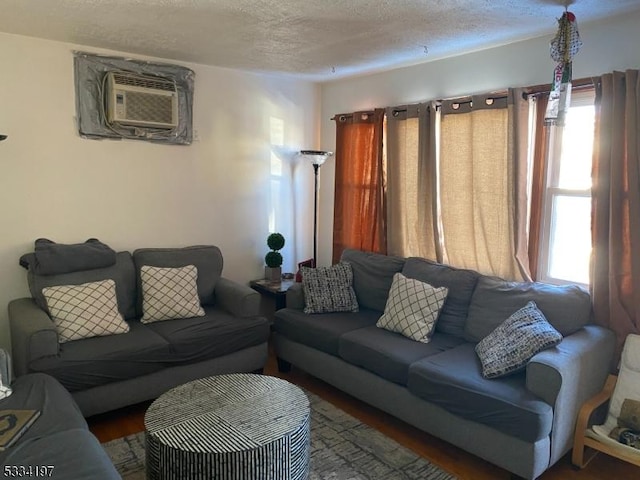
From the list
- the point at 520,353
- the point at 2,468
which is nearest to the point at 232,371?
the point at 2,468

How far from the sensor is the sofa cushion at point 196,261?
3.53m

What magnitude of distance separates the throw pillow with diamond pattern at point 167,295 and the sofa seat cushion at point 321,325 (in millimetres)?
626

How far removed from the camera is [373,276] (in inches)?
144

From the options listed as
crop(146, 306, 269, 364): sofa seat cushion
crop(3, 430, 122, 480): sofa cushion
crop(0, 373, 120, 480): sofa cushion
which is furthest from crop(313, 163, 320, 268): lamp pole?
crop(3, 430, 122, 480): sofa cushion

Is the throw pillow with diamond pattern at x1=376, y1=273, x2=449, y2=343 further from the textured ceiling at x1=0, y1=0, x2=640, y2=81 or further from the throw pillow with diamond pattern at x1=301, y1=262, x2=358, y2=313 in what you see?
the textured ceiling at x1=0, y1=0, x2=640, y2=81

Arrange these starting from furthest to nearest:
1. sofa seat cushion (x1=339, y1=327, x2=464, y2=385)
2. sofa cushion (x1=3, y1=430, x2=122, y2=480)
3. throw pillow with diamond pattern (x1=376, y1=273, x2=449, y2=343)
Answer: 1. throw pillow with diamond pattern (x1=376, y1=273, x2=449, y2=343)
2. sofa seat cushion (x1=339, y1=327, x2=464, y2=385)
3. sofa cushion (x1=3, y1=430, x2=122, y2=480)

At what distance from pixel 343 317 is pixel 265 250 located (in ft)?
4.10

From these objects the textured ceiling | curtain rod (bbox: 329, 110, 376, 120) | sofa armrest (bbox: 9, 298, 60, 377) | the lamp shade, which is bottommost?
sofa armrest (bbox: 9, 298, 60, 377)

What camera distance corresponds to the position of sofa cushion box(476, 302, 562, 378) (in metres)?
2.40

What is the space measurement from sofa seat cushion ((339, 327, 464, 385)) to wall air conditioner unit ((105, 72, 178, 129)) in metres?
2.11

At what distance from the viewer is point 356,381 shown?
302 centimetres

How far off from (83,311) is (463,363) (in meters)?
2.31

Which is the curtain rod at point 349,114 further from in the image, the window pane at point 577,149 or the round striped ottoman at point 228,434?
the round striped ottoman at point 228,434

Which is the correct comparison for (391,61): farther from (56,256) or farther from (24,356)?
(24,356)
